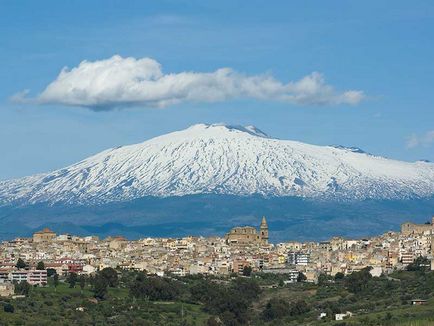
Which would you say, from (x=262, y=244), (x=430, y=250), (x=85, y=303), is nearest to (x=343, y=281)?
(x=430, y=250)

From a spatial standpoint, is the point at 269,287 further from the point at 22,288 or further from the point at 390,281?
the point at 22,288

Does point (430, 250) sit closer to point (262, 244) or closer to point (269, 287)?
point (269, 287)

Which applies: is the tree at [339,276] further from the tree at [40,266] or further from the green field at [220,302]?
the tree at [40,266]

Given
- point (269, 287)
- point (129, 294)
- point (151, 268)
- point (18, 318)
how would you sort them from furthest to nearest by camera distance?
point (151, 268), point (269, 287), point (129, 294), point (18, 318)

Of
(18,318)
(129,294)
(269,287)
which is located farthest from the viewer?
(269,287)

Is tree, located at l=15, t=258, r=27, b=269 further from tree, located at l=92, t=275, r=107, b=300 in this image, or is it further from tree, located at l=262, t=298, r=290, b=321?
tree, located at l=262, t=298, r=290, b=321

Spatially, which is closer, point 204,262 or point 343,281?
point 343,281

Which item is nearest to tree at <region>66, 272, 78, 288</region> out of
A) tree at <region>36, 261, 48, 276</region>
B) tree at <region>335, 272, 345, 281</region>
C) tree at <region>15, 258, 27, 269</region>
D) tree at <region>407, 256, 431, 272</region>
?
tree at <region>36, 261, 48, 276</region>

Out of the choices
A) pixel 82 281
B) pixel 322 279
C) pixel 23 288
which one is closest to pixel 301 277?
pixel 322 279
